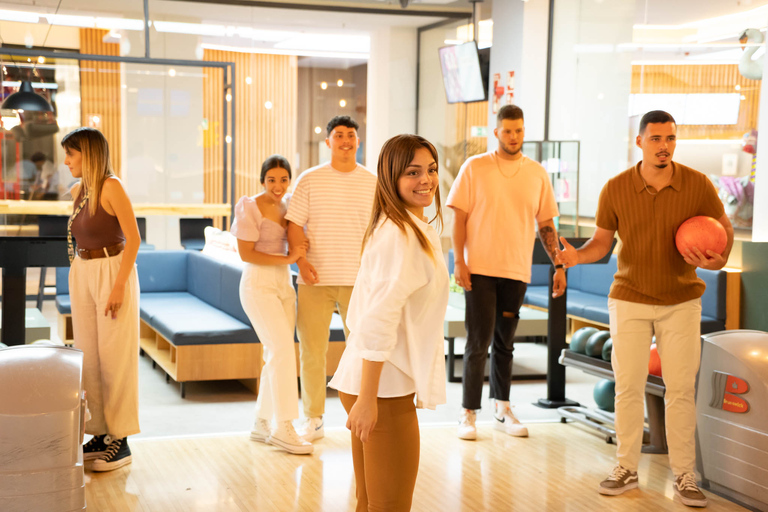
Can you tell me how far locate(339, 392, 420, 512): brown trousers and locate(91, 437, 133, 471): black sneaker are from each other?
197cm

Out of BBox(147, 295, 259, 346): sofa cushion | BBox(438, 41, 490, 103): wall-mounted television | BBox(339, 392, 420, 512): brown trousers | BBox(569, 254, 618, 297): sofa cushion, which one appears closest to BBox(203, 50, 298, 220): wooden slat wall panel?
BBox(438, 41, 490, 103): wall-mounted television

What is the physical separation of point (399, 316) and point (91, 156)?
2122 mm

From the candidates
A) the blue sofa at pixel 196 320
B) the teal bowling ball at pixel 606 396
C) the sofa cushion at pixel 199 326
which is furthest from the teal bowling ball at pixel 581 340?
the sofa cushion at pixel 199 326

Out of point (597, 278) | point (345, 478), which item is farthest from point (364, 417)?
point (597, 278)

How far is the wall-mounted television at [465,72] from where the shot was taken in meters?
9.49

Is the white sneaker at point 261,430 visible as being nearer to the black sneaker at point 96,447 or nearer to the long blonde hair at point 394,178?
the black sneaker at point 96,447

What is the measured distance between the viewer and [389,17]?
11.0m

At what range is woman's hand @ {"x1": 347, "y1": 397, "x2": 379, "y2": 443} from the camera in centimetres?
197

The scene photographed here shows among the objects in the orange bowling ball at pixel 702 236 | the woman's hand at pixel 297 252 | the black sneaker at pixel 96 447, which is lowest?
the black sneaker at pixel 96 447

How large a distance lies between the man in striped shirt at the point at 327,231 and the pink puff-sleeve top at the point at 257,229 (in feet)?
0.21

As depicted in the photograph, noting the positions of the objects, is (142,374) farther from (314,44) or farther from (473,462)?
(314,44)

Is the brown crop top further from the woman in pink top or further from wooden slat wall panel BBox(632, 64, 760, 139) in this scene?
wooden slat wall panel BBox(632, 64, 760, 139)

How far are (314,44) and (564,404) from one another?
7570 mm

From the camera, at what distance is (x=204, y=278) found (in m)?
6.87
